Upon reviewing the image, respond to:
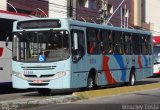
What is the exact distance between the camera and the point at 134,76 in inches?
1066

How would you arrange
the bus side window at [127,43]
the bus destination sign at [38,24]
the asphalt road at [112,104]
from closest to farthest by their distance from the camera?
the asphalt road at [112,104] → the bus destination sign at [38,24] → the bus side window at [127,43]

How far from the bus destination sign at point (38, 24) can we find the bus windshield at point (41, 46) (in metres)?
0.24

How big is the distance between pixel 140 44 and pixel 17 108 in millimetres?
14040

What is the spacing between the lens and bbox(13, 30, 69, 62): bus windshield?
19.5m

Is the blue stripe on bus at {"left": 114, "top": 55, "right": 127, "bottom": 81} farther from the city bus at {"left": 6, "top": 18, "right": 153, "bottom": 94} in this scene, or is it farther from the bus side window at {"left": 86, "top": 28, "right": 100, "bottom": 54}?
the bus side window at {"left": 86, "top": 28, "right": 100, "bottom": 54}

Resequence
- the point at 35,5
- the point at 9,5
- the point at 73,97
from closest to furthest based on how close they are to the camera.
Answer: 1. the point at 73,97
2. the point at 9,5
3. the point at 35,5

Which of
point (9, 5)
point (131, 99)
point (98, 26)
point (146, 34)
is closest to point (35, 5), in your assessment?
point (9, 5)

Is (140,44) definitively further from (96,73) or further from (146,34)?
(96,73)

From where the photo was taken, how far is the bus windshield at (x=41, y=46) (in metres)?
19.5

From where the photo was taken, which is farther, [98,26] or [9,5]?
[9,5]

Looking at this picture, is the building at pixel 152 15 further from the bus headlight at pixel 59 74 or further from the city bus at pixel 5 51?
the bus headlight at pixel 59 74

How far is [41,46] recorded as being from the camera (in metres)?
19.7

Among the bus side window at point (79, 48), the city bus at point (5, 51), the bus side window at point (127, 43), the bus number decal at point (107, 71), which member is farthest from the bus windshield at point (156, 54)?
the bus side window at point (79, 48)

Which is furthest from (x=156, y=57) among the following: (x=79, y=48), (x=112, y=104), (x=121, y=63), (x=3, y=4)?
(x=112, y=104)
